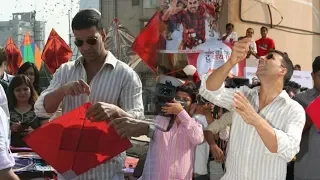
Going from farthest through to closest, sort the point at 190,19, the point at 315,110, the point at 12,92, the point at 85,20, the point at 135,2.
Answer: the point at 135,2 < the point at 190,19 < the point at 12,92 < the point at 315,110 < the point at 85,20

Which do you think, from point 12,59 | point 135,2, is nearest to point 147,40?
point 12,59

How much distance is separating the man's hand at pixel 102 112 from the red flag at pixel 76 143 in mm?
204

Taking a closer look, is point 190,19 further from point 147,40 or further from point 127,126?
point 127,126

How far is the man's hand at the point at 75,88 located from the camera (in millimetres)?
2561

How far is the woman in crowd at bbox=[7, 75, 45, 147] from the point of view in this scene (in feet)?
14.8

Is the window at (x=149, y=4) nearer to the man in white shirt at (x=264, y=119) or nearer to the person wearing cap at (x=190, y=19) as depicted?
the person wearing cap at (x=190, y=19)

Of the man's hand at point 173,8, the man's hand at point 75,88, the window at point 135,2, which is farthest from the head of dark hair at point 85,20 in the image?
the window at point 135,2

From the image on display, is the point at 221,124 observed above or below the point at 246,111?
below

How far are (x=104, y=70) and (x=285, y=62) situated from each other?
3.27ft

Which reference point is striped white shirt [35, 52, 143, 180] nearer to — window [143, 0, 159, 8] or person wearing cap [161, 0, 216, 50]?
person wearing cap [161, 0, 216, 50]

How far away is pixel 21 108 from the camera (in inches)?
192

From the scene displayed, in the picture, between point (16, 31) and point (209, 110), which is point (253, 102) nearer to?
point (209, 110)

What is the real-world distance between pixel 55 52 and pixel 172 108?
6549 millimetres

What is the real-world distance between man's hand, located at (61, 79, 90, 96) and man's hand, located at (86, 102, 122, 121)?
11cm
